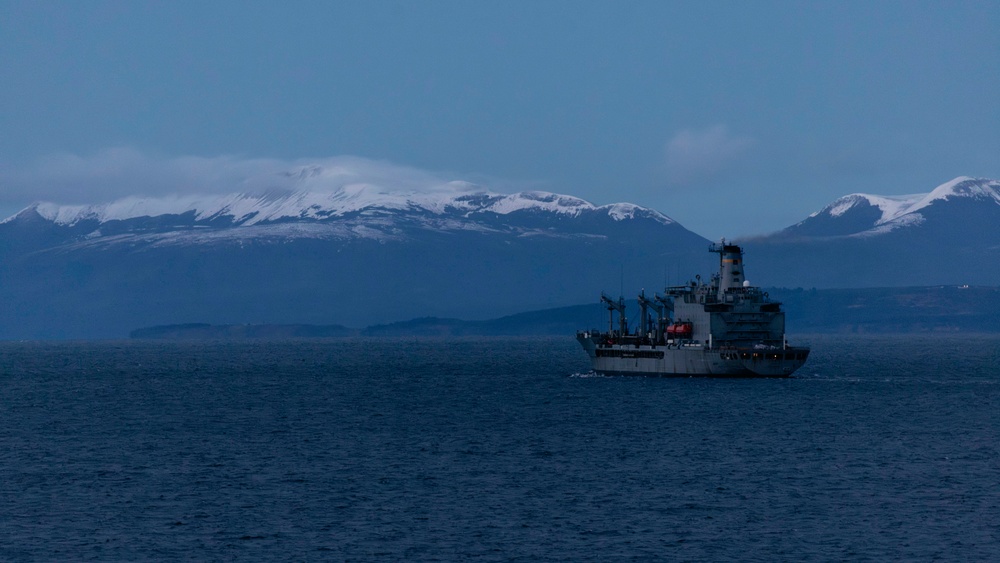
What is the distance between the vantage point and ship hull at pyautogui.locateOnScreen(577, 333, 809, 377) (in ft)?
484

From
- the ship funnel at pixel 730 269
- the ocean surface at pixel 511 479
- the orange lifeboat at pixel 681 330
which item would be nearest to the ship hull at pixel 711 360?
the orange lifeboat at pixel 681 330

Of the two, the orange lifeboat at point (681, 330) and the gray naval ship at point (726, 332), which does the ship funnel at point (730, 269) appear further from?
the orange lifeboat at point (681, 330)

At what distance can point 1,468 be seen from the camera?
80562mm

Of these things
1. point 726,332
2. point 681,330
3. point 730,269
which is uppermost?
point 730,269

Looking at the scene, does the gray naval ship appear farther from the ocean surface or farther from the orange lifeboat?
the ocean surface

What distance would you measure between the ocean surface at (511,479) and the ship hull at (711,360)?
13.5 meters

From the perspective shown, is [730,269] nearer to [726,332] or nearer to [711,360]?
[726,332]

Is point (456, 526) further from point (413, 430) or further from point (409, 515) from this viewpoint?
point (413, 430)

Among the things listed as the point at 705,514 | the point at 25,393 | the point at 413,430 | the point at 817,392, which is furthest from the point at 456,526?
the point at 25,393

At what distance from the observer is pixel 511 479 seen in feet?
246

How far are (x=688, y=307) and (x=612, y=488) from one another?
262 feet

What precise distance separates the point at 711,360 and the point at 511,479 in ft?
252

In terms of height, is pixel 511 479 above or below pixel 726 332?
below

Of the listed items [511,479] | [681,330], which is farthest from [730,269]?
[511,479]
